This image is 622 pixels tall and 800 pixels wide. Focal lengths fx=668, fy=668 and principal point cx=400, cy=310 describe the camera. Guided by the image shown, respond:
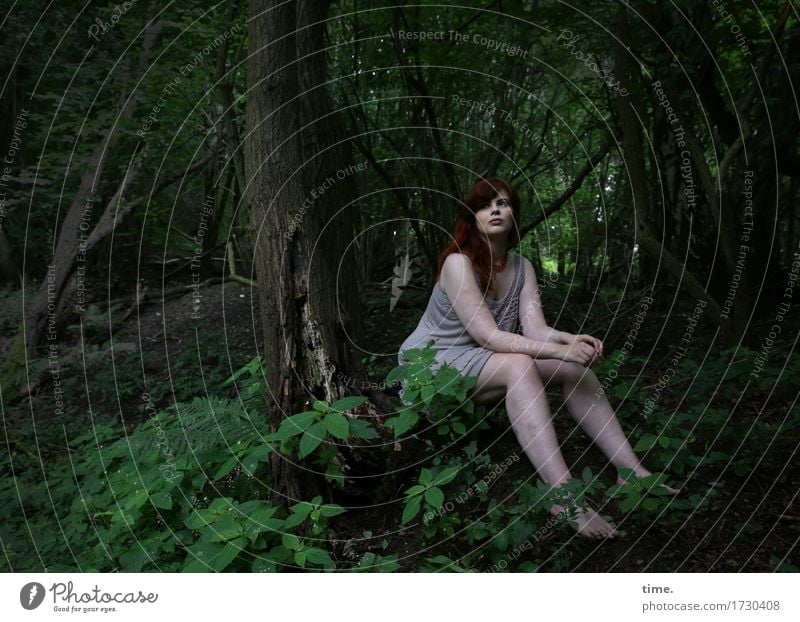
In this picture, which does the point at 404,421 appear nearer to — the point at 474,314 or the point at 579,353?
the point at 474,314

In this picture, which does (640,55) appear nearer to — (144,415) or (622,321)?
(622,321)

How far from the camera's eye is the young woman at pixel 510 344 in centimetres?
245

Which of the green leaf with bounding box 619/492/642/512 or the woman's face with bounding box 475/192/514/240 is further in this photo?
the woman's face with bounding box 475/192/514/240

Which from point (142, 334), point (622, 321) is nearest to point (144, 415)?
point (142, 334)

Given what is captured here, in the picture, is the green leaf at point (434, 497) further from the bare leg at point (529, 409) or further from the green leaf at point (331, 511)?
the bare leg at point (529, 409)

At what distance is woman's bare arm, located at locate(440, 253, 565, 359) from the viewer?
2.56 metres

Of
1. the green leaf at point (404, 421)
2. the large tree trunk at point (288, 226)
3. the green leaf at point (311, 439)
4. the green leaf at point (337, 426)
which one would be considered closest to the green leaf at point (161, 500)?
the large tree trunk at point (288, 226)

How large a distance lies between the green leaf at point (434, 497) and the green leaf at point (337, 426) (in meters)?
0.32

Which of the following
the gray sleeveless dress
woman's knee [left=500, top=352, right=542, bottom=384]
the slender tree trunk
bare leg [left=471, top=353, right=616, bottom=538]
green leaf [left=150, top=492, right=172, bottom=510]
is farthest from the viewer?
the slender tree trunk

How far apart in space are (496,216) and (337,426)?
3.78 ft

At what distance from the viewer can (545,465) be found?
241cm

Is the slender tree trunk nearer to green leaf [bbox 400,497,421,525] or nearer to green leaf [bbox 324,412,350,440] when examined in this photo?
green leaf [bbox 324,412,350,440]

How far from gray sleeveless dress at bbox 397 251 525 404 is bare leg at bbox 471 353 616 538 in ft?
0.65

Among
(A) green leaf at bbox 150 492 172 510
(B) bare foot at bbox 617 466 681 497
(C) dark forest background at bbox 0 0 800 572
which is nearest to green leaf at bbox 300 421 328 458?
(C) dark forest background at bbox 0 0 800 572
